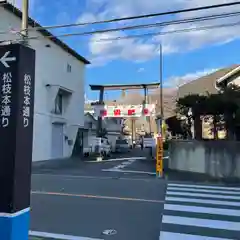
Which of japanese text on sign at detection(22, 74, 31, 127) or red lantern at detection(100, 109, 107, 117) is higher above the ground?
red lantern at detection(100, 109, 107, 117)

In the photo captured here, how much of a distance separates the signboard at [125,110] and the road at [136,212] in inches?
854

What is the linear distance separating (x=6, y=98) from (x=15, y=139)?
544 millimetres

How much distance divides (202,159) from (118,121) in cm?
4130

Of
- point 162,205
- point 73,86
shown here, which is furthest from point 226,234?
point 73,86

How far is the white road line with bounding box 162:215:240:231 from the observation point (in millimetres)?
6679

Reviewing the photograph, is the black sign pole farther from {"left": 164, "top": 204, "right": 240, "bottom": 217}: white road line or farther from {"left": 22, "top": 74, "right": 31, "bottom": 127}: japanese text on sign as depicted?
{"left": 164, "top": 204, "right": 240, "bottom": 217}: white road line

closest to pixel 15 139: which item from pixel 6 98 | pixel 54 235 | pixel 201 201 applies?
pixel 6 98

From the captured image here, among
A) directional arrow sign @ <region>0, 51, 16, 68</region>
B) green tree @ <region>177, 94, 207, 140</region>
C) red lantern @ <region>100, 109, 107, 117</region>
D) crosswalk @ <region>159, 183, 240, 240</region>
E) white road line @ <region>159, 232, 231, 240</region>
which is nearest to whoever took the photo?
directional arrow sign @ <region>0, 51, 16, 68</region>

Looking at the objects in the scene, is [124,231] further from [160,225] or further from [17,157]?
[17,157]

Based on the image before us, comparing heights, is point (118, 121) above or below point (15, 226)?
above

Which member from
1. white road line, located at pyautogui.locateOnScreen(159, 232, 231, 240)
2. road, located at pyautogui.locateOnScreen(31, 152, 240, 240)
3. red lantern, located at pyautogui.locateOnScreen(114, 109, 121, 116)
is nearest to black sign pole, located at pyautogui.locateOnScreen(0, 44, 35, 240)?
road, located at pyautogui.locateOnScreen(31, 152, 240, 240)

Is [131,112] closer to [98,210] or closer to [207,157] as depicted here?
[207,157]

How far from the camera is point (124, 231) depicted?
6328 millimetres

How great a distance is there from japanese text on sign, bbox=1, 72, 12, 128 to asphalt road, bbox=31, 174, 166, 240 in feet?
9.80
